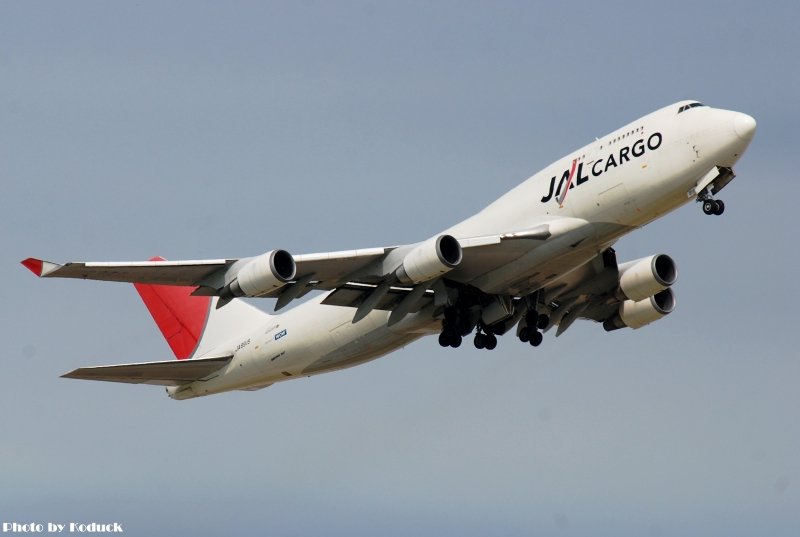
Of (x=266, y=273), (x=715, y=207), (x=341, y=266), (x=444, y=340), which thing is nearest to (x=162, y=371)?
Result: (x=341, y=266)

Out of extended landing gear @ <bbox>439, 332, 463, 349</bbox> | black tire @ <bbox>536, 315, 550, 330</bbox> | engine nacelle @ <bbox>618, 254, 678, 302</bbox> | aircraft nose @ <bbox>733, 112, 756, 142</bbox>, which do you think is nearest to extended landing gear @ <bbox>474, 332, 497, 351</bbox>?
extended landing gear @ <bbox>439, 332, 463, 349</bbox>

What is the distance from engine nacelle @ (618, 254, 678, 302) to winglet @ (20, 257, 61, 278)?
17.4m

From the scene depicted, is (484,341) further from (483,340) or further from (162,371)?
(162,371)

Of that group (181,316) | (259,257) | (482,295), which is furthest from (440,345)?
A: (181,316)

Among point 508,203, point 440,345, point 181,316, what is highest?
point 181,316

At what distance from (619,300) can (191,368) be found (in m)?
13.8

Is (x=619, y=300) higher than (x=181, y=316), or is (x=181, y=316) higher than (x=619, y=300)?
(x=181, y=316)

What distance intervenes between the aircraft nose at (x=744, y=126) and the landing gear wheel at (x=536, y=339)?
981 cm

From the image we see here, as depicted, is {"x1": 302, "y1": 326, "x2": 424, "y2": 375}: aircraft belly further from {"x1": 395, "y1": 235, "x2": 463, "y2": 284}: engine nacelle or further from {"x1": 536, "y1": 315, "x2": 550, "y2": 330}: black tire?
{"x1": 395, "y1": 235, "x2": 463, "y2": 284}: engine nacelle

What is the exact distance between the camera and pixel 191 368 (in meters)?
44.6

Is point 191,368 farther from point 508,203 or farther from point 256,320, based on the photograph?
point 508,203

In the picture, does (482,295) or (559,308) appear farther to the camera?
(559,308)

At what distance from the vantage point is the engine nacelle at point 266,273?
35656 mm

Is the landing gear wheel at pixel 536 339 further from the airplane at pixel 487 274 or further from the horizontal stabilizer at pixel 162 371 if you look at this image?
the horizontal stabilizer at pixel 162 371
